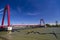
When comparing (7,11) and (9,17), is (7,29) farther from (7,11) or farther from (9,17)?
(7,11)

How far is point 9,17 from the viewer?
36.3m

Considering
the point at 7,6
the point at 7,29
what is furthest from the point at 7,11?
the point at 7,29

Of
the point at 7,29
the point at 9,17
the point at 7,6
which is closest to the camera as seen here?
the point at 7,29

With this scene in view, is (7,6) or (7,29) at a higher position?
(7,6)

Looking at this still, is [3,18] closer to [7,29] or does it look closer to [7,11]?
[7,11]

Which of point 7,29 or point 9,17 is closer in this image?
point 7,29

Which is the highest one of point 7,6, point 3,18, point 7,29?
point 7,6

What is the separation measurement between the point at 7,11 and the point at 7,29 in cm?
736

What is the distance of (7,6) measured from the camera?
128 ft

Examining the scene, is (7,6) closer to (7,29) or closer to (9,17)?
(9,17)

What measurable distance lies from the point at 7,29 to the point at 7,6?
28.3 feet

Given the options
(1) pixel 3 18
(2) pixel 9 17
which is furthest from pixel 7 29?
(1) pixel 3 18

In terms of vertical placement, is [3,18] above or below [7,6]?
below

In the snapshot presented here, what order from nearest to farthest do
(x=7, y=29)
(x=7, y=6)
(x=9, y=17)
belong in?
(x=7, y=29) → (x=9, y=17) → (x=7, y=6)
